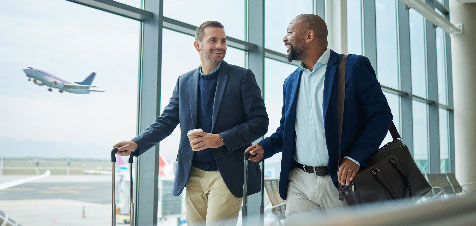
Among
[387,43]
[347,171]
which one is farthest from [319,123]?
[387,43]

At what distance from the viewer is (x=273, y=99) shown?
5.92 m

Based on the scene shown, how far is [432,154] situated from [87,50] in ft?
31.7

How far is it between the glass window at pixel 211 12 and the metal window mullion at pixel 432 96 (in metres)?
7.56

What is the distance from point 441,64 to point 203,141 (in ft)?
40.3

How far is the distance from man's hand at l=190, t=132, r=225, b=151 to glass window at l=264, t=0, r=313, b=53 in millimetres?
3599

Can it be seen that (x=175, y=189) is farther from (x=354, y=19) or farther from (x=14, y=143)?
(x=354, y=19)

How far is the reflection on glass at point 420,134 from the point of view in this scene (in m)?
10.7

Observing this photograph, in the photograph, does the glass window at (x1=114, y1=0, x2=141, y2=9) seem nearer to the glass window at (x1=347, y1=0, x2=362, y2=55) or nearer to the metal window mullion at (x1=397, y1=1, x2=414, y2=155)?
the glass window at (x1=347, y1=0, x2=362, y2=55)

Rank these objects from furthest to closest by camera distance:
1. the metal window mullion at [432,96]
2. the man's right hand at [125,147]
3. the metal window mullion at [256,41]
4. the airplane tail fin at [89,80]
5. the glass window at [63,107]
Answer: the metal window mullion at [432,96], the metal window mullion at [256,41], the airplane tail fin at [89,80], the glass window at [63,107], the man's right hand at [125,147]

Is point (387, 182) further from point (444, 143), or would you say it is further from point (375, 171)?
point (444, 143)

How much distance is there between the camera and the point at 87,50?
412 cm

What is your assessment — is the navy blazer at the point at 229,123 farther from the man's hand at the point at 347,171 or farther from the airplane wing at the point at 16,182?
the airplane wing at the point at 16,182

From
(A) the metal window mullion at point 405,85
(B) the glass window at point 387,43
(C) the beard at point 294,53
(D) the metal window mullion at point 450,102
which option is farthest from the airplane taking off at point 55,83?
(D) the metal window mullion at point 450,102

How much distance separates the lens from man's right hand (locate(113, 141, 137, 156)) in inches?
96.0
